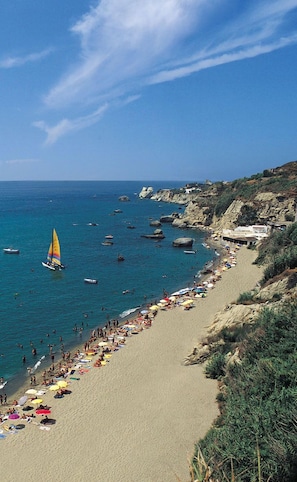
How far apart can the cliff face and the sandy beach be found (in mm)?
50713

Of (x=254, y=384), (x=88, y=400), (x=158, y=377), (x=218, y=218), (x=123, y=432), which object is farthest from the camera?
(x=218, y=218)

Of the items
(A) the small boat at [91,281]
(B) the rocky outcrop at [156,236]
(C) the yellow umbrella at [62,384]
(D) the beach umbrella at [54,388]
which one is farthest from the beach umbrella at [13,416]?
(B) the rocky outcrop at [156,236]

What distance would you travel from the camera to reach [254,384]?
14508 millimetres

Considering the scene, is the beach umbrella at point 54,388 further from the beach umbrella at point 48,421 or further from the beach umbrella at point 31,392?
the beach umbrella at point 48,421

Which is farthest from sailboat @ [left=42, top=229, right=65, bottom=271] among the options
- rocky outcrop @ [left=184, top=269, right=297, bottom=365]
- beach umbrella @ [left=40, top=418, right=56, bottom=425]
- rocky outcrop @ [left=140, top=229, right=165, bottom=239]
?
beach umbrella @ [left=40, top=418, right=56, bottom=425]

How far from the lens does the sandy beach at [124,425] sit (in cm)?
1623

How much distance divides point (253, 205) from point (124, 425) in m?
65.2

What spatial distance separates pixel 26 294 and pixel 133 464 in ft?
92.3

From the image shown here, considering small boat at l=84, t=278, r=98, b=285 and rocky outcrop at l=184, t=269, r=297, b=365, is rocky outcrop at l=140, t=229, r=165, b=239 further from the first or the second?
rocky outcrop at l=184, t=269, r=297, b=365

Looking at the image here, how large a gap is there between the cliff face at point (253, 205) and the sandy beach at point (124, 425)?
50.7 meters

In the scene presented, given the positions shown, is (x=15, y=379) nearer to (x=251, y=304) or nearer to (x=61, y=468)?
(x=61, y=468)

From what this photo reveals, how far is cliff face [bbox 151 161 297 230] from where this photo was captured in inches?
2948

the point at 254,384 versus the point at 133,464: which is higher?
the point at 254,384

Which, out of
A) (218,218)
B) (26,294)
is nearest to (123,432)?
(26,294)
